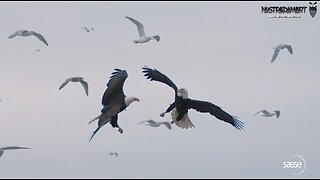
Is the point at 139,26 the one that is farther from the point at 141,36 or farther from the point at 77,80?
the point at 77,80

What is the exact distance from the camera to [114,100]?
917 inches

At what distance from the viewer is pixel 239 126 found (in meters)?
23.8

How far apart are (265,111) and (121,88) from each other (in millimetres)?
11289

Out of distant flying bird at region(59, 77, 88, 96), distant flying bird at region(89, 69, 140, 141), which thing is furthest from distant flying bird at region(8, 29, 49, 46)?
distant flying bird at region(89, 69, 140, 141)

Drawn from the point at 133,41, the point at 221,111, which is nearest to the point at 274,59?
the point at 133,41

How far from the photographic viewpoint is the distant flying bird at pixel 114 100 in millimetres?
22547

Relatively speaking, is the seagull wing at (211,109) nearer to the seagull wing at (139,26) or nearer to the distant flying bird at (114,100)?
the distant flying bird at (114,100)

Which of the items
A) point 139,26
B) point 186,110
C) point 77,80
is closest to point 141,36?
point 139,26

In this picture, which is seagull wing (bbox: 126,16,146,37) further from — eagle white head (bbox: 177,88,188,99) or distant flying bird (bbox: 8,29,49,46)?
eagle white head (bbox: 177,88,188,99)

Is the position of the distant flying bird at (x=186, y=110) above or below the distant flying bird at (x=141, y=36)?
below

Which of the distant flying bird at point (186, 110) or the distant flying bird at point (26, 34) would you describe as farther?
the distant flying bird at point (26, 34)

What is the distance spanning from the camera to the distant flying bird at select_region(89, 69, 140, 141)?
888 inches

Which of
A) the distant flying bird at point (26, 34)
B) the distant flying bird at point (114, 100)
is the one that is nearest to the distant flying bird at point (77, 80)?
the distant flying bird at point (26, 34)

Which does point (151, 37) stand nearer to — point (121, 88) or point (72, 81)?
point (72, 81)
